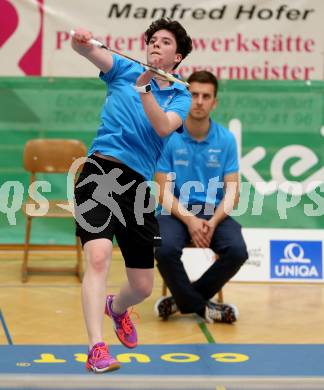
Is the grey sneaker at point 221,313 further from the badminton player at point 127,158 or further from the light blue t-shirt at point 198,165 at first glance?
the badminton player at point 127,158

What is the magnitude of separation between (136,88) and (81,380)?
151cm

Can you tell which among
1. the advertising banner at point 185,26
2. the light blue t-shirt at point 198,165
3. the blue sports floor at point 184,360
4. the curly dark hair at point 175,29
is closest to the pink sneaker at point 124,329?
the blue sports floor at point 184,360

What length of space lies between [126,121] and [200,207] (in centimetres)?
234

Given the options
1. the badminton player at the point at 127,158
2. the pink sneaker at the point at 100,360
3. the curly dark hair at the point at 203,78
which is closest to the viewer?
the pink sneaker at the point at 100,360

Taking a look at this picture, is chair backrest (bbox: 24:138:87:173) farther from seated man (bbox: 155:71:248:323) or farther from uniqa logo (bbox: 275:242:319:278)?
uniqa logo (bbox: 275:242:319:278)

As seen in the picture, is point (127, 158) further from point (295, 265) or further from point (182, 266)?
point (295, 265)

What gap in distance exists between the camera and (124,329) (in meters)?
5.40

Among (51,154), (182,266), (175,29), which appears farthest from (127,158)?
(51,154)

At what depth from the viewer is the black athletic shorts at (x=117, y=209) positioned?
477 cm

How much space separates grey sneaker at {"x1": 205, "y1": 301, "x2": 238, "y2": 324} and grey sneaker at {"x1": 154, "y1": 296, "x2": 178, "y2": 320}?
0.27 metres

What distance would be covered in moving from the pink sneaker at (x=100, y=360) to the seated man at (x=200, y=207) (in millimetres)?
2403

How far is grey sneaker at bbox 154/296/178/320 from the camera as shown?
6945 millimetres

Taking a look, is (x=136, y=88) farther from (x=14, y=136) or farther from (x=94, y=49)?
(x=14, y=136)

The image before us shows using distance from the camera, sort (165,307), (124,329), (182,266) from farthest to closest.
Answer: (165,307), (182,266), (124,329)
